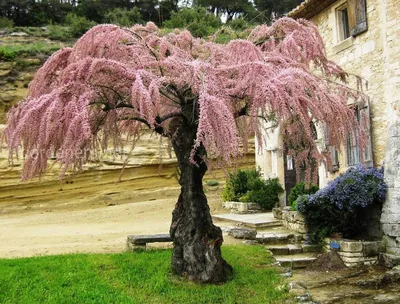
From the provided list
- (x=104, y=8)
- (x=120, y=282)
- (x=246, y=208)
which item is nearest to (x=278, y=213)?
(x=246, y=208)

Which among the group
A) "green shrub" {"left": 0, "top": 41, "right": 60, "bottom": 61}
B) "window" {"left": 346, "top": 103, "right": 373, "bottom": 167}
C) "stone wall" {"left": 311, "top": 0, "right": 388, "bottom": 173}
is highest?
"green shrub" {"left": 0, "top": 41, "right": 60, "bottom": 61}

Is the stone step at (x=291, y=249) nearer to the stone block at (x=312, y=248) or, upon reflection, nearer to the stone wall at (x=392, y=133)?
the stone block at (x=312, y=248)

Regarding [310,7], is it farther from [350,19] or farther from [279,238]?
[279,238]

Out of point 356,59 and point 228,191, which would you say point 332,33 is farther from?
point 228,191

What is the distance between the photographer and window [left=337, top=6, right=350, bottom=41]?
10203 millimetres

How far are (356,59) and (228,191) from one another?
678cm

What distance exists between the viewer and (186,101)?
5.63 m

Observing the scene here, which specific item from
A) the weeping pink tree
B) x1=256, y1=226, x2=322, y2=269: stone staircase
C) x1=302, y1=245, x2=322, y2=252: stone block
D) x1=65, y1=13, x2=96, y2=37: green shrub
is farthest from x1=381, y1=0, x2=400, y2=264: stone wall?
x1=65, y1=13, x2=96, y2=37: green shrub

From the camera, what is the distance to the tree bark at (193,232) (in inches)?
229

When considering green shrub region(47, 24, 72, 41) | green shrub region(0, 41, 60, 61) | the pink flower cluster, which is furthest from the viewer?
green shrub region(47, 24, 72, 41)

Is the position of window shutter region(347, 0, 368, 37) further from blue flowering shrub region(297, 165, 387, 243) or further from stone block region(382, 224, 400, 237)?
stone block region(382, 224, 400, 237)

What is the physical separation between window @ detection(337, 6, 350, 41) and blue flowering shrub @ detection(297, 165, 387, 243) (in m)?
3.53

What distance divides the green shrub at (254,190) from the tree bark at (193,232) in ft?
22.2

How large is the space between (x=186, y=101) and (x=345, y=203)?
4.17 m
